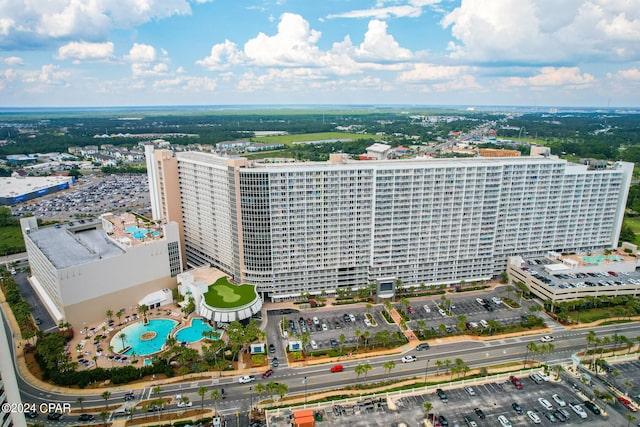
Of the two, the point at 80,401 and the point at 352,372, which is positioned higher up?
the point at 80,401

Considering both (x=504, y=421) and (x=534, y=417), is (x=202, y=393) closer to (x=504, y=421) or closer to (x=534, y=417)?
(x=504, y=421)

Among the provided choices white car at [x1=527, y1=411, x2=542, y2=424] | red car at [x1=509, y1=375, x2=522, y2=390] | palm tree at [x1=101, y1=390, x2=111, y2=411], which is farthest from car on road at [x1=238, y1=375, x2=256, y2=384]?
white car at [x1=527, y1=411, x2=542, y2=424]

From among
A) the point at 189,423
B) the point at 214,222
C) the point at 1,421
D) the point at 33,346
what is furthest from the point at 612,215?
the point at 33,346

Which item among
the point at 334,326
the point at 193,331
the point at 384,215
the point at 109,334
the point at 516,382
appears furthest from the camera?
the point at 384,215

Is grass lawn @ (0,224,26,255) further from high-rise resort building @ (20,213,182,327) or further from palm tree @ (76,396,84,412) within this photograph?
palm tree @ (76,396,84,412)

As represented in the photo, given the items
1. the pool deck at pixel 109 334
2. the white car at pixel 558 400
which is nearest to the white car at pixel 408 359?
the white car at pixel 558 400

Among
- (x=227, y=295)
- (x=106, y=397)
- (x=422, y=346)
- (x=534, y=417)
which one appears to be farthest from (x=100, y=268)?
(x=534, y=417)
